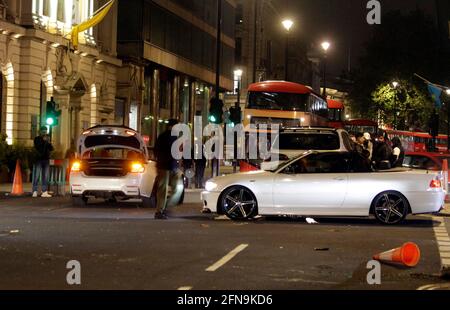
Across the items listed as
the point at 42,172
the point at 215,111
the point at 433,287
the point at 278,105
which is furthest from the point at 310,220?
the point at 278,105

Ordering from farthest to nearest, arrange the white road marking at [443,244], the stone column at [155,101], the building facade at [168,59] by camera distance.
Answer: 1. the stone column at [155,101]
2. the building facade at [168,59]
3. the white road marking at [443,244]

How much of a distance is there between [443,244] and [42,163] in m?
12.8

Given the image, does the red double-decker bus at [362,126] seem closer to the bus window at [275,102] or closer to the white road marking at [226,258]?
the bus window at [275,102]

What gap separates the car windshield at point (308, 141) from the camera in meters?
21.9

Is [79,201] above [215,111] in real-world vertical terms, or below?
below

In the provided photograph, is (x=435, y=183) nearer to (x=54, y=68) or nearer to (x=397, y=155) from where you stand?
(x=397, y=155)

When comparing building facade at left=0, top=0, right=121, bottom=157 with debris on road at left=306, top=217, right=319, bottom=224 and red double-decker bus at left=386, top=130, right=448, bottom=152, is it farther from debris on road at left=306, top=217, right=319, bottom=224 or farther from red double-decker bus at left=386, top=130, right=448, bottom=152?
red double-decker bus at left=386, top=130, right=448, bottom=152

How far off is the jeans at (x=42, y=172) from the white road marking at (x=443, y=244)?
10964 millimetres

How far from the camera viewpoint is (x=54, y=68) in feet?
111

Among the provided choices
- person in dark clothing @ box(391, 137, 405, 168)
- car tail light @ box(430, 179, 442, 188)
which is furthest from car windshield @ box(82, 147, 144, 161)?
person in dark clothing @ box(391, 137, 405, 168)

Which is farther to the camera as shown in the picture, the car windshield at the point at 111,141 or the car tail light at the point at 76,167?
the car windshield at the point at 111,141

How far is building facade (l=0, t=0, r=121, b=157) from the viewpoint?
31031 millimetres

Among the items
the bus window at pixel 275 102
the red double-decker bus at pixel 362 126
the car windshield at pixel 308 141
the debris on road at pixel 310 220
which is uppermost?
the red double-decker bus at pixel 362 126

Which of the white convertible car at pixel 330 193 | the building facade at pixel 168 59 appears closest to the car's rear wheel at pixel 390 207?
the white convertible car at pixel 330 193
